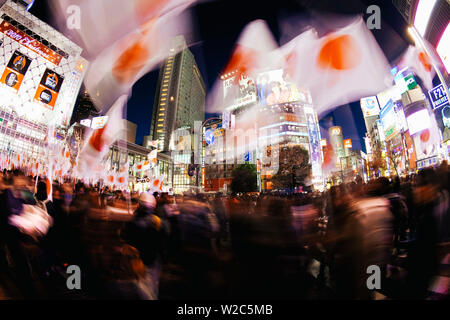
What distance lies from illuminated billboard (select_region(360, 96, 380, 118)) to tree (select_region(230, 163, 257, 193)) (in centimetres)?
3842

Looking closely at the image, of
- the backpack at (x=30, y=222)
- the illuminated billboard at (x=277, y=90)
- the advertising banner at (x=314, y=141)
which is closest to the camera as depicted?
the backpack at (x=30, y=222)

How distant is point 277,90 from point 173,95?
5845 cm

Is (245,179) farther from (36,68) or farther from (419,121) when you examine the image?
(36,68)

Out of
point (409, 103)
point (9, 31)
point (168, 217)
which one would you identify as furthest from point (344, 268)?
point (9, 31)

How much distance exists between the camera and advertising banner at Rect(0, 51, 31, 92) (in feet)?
112

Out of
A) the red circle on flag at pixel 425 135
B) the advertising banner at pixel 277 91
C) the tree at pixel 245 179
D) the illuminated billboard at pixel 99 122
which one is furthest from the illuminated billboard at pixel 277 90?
the illuminated billboard at pixel 99 122

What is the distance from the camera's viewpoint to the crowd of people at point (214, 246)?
2404 mm

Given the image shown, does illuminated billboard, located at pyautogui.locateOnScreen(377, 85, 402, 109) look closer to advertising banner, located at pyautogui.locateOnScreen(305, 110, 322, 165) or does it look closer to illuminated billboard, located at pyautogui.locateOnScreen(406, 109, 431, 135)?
illuminated billboard, located at pyautogui.locateOnScreen(406, 109, 431, 135)

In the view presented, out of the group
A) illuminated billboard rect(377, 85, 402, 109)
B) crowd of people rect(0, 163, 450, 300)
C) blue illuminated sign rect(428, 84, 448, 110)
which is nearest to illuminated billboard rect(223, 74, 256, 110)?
illuminated billboard rect(377, 85, 402, 109)

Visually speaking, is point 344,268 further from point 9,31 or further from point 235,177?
point 9,31

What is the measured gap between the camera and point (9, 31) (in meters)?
36.1

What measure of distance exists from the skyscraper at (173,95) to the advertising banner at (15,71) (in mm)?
63358

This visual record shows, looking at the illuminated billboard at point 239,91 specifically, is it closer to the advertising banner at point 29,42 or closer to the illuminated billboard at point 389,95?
the illuminated billboard at point 389,95
